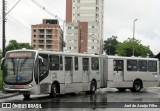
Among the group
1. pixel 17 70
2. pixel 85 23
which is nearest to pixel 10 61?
pixel 17 70

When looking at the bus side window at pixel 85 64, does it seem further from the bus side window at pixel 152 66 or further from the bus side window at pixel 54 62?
the bus side window at pixel 152 66

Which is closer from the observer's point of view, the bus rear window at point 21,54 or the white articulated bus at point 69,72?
the white articulated bus at point 69,72

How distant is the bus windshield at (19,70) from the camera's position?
2216 cm

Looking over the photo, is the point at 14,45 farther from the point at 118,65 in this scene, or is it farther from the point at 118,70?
the point at 118,70

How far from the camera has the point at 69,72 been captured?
84.7 ft

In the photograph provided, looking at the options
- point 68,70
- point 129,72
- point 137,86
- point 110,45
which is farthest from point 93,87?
point 110,45

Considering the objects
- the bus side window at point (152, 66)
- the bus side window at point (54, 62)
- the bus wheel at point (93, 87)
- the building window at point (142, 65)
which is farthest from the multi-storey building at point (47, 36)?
the bus side window at point (54, 62)

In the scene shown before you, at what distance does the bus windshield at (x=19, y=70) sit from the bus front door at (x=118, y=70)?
992 centimetres

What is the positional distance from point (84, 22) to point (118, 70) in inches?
4331

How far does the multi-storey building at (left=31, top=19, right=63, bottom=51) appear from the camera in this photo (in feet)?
553

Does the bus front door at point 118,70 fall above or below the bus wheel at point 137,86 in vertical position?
above

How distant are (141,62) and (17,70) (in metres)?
13.0

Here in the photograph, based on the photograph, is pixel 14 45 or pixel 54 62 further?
pixel 14 45

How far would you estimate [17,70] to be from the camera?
73.3 feet
